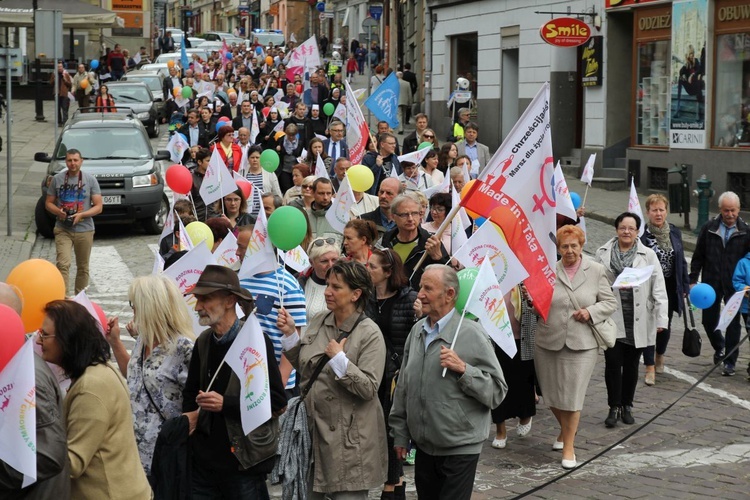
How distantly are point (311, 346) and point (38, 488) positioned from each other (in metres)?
2.01

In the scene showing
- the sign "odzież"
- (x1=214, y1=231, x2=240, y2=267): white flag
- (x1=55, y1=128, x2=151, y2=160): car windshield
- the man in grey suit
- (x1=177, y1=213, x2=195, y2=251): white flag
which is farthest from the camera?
the sign "odzież"

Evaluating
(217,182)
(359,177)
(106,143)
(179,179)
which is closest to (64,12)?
(106,143)

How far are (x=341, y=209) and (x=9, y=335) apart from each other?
20.4 ft

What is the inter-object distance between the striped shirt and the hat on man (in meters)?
1.34

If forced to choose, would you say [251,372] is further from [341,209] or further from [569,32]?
[569,32]

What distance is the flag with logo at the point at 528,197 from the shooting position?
25.3 ft

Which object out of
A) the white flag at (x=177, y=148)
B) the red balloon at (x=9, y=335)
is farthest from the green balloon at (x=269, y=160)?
the red balloon at (x=9, y=335)

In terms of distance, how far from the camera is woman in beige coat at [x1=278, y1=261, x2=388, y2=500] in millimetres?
6020

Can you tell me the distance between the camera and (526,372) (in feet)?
28.9

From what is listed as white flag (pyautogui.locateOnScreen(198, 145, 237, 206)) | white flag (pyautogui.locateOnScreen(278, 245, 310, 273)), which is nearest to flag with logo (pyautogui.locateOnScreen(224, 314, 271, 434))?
white flag (pyautogui.locateOnScreen(278, 245, 310, 273))

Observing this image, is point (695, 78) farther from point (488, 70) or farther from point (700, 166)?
point (488, 70)

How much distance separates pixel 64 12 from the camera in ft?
114

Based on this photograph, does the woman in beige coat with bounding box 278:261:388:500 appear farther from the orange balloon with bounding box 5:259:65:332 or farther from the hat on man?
the orange balloon with bounding box 5:259:65:332

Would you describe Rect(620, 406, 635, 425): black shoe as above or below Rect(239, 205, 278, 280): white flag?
below
